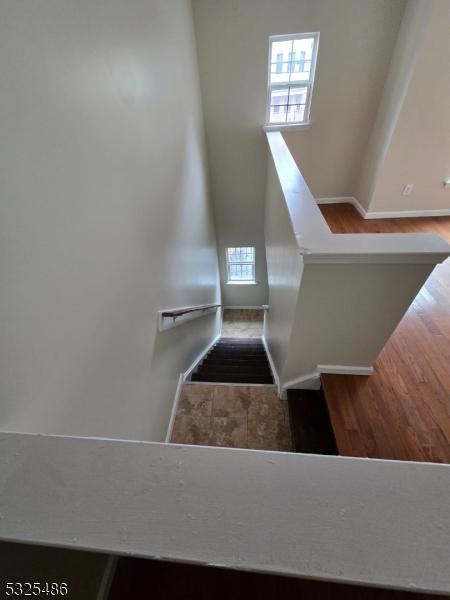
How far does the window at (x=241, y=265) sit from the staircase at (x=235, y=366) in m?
2.03

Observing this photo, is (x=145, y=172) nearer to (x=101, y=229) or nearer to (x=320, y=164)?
(x=101, y=229)

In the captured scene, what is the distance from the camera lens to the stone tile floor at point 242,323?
18.5 ft

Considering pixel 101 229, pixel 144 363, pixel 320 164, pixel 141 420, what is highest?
pixel 101 229

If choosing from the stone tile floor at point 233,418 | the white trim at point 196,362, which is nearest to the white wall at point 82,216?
the stone tile floor at point 233,418

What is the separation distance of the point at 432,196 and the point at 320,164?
59.0 inches

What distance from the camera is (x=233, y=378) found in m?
2.70

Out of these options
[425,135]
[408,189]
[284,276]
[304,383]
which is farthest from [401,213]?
[304,383]

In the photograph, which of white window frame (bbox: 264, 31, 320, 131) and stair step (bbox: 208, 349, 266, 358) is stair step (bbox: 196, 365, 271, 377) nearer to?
stair step (bbox: 208, 349, 266, 358)

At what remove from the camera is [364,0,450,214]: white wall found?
227 cm

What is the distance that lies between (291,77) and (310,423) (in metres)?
3.94

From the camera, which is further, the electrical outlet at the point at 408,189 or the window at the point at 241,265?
the window at the point at 241,265

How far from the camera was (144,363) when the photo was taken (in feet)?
4.77

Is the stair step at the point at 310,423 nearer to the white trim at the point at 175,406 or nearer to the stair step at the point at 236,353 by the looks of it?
the white trim at the point at 175,406

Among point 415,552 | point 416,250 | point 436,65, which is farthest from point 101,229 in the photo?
point 436,65
